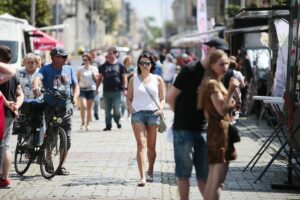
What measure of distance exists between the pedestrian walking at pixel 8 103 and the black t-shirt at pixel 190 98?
2.52 m

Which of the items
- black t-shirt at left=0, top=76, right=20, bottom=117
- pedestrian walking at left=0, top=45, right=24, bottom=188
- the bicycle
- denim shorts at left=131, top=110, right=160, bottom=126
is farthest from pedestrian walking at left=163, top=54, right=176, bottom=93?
black t-shirt at left=0, top=76, right=20, bottom=117

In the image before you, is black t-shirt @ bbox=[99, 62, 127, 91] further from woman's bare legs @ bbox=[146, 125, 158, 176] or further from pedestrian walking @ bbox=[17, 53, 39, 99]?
woman's bare legs @ bbox=[146, 125, 158, 176]

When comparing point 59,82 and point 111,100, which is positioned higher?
point 59,82

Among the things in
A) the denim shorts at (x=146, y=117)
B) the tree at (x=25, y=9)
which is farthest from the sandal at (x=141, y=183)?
the tree at (x=25, y=9)

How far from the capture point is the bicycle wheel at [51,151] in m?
11.1

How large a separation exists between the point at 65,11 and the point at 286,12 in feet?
164

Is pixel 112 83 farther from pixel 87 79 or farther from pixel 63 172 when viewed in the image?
pixel 63 172

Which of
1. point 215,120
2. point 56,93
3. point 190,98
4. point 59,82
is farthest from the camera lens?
point 59,82

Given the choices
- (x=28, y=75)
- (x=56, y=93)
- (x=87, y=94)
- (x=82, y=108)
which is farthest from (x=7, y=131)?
(x=87, y=94)

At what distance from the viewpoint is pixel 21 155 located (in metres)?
11.9

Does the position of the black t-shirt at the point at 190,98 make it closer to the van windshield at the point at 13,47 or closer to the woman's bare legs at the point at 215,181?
the woman's bare legs at the point at 215,181

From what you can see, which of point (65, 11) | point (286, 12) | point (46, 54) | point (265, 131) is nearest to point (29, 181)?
point (286, 12)

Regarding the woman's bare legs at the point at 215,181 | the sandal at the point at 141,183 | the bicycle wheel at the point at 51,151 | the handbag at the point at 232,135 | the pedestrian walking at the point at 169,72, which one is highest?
the handbag at the point at 232,135

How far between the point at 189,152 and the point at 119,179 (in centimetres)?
328
